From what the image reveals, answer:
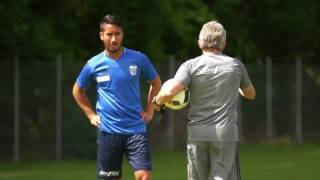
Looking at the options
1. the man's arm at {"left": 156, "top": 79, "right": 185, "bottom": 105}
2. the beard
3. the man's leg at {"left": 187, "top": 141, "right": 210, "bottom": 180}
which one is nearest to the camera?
the man's arm at {"left": 156, "top": 79, "right": 185, "bottom": 105}

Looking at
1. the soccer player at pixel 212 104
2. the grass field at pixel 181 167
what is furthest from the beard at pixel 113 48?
the grass field at pixel 181 167

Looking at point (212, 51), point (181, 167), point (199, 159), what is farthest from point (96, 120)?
point (181, 167)

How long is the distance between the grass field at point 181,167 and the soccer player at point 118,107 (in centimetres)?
704

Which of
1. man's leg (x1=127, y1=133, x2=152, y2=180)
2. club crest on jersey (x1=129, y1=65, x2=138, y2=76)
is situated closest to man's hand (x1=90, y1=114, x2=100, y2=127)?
man's leg (x1=127, y1=133, x2=152, y2=180)

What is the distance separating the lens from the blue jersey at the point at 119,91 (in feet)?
32.3

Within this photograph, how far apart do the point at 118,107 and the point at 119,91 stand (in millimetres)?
172

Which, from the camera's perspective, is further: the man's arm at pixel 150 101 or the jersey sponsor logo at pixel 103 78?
the man's arm at pixel 150 101

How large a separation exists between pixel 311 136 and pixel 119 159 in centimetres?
2098

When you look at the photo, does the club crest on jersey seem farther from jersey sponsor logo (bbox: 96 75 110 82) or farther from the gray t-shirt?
the gray t-shirt

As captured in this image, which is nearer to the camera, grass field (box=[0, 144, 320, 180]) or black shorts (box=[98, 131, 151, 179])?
black shorts (box=[98, 131, 151, 179])

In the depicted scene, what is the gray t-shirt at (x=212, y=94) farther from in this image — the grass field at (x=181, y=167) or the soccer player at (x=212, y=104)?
the grass field at (x=181, y=167)

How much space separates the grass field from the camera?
17.5 m

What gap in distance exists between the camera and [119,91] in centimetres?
983

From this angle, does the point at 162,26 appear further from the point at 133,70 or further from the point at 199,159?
the point at 199,159
